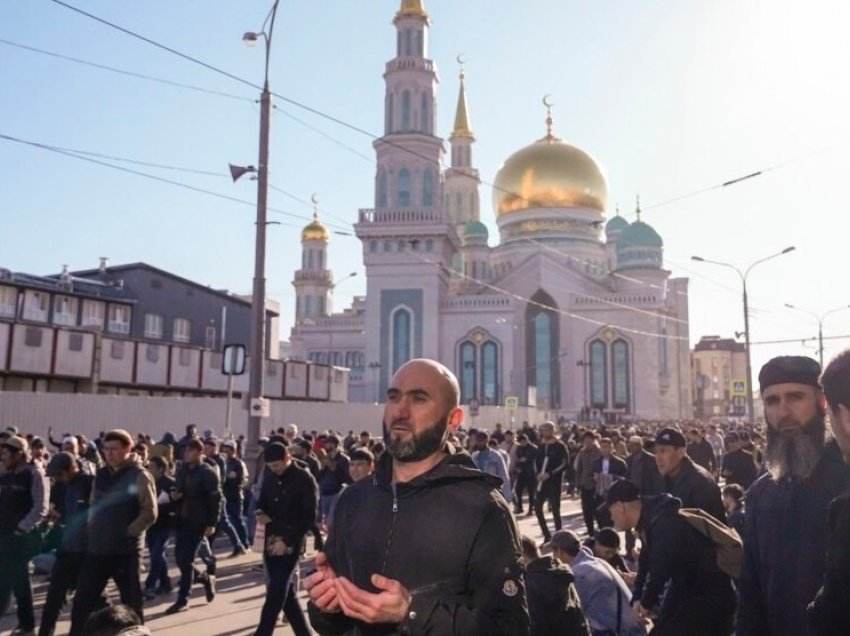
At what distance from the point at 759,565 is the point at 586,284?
50.5 metres

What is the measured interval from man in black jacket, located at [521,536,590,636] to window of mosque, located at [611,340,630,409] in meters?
48.5

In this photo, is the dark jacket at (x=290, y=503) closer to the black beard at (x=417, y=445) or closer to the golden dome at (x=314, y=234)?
the black beard at (x=417, y=445)

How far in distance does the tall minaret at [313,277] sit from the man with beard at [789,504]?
6504cm

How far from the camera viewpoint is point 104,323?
34.0 meters

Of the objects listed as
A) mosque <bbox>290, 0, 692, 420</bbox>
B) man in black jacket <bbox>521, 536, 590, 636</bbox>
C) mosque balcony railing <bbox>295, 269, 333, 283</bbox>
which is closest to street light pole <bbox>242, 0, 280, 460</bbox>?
man in black jacket <bbox>521, 536, 590, 636</bbox>

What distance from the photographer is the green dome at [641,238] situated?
186ft

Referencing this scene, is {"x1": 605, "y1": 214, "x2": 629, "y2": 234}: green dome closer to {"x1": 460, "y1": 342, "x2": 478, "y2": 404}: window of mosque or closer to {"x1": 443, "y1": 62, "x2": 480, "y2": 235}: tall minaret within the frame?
{"x1": 443, "y1": 62, "x2": 480, "y2": 235}: tall minaret

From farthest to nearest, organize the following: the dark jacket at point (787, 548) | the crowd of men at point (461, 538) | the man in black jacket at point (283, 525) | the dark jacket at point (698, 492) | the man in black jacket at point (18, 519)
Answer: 1. the man in black jacket at point (18, 519)
2. the man in black jacket at point (283, 525)
3. the dark jacket at point (698, 492)
4. the dark jacket at point (787, 548)
5. the crowd of men at point (461, 538)

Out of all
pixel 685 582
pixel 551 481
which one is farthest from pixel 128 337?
pixel 685 582

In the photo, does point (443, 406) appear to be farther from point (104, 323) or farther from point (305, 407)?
point (104, 323)

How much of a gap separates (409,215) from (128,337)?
22.9 meters

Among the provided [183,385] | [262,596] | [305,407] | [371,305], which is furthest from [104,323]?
[262,596]

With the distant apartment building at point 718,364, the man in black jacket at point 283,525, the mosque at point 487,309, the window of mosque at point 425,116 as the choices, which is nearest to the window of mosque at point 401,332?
the mosque at point 487,309

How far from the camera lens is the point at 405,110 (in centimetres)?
5059
